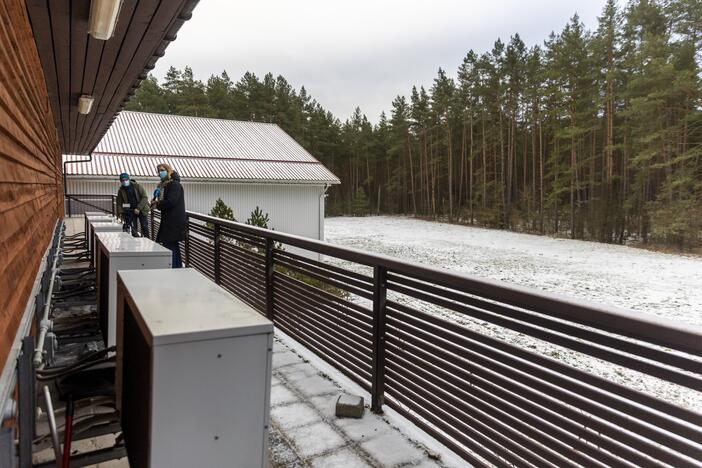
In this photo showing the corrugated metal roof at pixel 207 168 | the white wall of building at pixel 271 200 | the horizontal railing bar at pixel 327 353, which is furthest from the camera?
the white wall of building at pixel 271 200

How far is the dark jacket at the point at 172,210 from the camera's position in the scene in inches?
222

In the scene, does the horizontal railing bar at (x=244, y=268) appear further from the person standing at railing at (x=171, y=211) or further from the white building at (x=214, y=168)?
the white building at (x=214, y=168)

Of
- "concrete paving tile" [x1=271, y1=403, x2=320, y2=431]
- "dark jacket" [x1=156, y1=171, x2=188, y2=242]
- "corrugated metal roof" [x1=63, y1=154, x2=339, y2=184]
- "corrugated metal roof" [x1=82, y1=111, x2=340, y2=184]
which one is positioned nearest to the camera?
"concrete paving tile" [x1=271, y1=403, x2=320, y2=431]

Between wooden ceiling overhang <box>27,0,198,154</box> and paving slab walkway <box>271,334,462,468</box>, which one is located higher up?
wooden ceiling overhang <box>27,0,198,154</box>

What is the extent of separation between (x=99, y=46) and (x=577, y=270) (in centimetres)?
1577

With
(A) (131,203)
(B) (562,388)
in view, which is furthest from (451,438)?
(A) (131,203)

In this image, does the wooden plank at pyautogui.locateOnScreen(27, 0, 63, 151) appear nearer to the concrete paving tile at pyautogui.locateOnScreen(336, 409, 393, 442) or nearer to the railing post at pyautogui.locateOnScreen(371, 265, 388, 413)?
the railing post at pyautogui.locateOnScreen(371, 265, 388, 413)

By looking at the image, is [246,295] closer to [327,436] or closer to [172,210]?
[172,210]

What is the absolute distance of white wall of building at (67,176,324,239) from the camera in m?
18.8

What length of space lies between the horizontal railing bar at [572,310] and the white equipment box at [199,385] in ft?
3.24

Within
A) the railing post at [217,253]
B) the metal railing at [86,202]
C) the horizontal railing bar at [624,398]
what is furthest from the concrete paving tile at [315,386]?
the metal railing at [86,202]

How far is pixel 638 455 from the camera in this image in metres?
1.44

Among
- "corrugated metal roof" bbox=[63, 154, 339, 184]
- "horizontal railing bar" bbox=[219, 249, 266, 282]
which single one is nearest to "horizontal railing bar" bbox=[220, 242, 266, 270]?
"horizontal railing bar" bbox=[219, 249, 266, 282]

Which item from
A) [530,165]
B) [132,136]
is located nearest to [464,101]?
[530,165]
